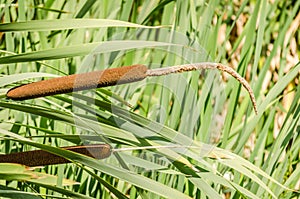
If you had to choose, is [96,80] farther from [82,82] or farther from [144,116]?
[144,116]

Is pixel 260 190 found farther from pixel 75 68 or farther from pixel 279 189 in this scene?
pixel 75 68

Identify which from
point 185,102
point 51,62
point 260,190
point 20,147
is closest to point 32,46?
point 51,62

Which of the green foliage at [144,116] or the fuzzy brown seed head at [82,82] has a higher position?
the fuzzy brown seed head at [82,82]

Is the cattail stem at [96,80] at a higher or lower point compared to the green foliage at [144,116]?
higher

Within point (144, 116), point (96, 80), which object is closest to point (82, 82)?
point (96, 80)

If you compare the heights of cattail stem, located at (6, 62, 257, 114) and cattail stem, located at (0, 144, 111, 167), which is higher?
cattail stem, located at (6, 62, 257, 114)
